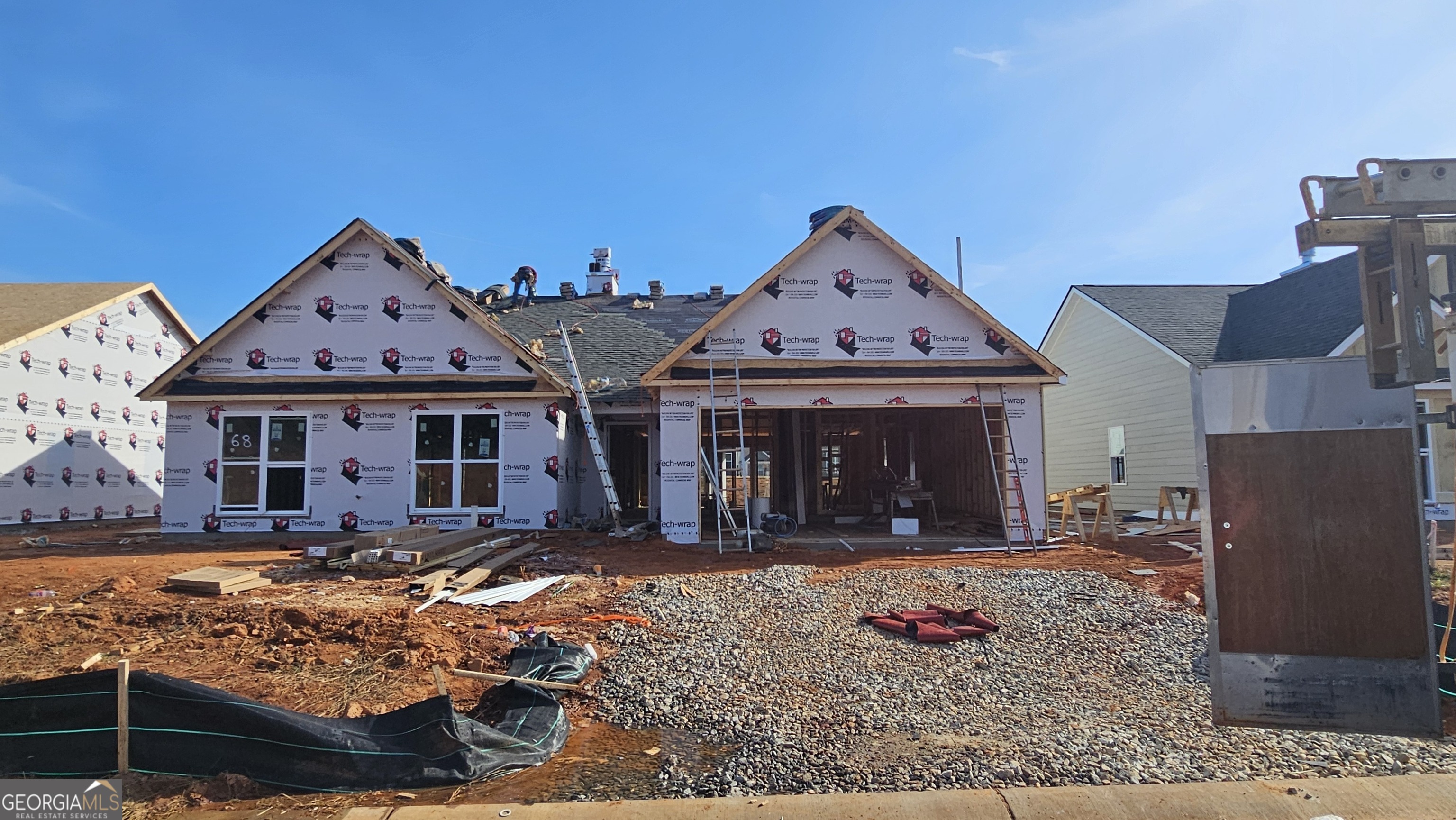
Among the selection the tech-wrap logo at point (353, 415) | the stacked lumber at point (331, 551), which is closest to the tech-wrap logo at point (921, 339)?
the stacked lumber at point (331, 551)

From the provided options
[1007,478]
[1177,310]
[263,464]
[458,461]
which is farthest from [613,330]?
[1177,310]

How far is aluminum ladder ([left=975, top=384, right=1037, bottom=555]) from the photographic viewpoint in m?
12.5

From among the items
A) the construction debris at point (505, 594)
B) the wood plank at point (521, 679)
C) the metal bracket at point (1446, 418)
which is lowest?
the wood plank at point (521, 679)

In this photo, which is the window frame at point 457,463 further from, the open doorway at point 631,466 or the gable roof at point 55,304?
the gable roof at point 55,304

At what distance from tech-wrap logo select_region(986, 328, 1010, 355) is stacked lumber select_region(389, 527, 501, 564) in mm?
9180

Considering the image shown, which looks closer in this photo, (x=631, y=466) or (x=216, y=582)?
(x=216, y=582)

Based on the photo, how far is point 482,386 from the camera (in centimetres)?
1442

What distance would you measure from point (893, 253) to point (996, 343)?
240 centimetres

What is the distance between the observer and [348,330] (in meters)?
14.8

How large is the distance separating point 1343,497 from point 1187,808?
1670 mm

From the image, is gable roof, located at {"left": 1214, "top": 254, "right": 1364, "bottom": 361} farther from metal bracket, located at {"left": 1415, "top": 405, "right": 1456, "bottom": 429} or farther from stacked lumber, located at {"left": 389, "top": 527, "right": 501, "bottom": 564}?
stacked lumber, located at {"left": 389, "top": 527, "right": 501, "bottom": 564}

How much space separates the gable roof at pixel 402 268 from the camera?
1427 centimetres

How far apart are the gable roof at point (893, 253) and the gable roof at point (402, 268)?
2.62 m

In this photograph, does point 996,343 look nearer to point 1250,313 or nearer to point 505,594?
point 505,594
